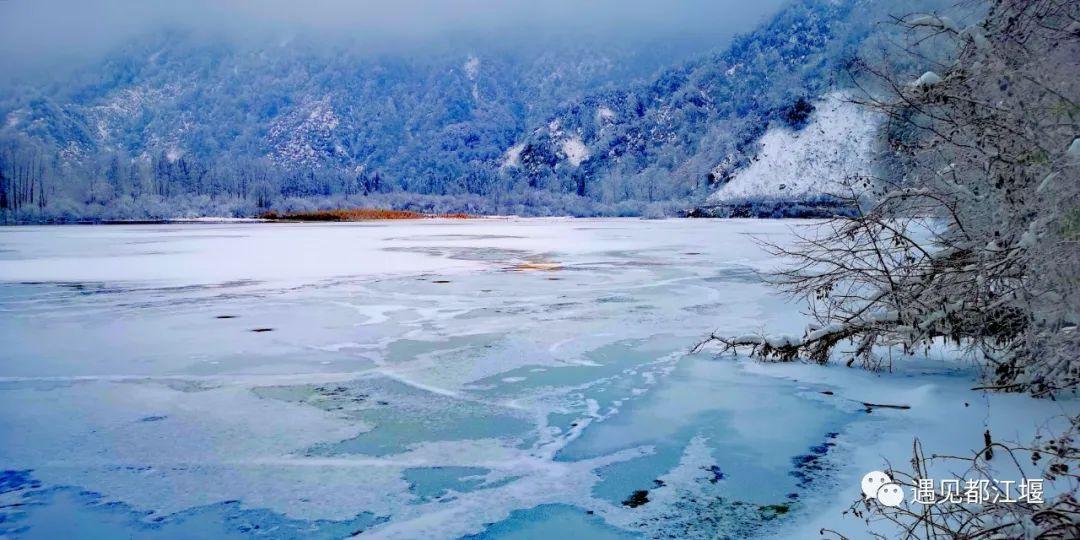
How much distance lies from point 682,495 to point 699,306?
7377mm

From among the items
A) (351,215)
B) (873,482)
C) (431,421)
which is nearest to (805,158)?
(351,215)

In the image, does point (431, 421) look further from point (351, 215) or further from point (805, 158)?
point (805, 158)

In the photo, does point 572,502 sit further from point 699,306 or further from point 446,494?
point 699,306

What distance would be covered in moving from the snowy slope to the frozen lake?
93584mm

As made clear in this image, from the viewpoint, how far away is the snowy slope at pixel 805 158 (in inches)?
4038

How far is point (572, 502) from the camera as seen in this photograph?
386cm

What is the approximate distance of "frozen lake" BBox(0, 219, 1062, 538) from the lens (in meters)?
3.71

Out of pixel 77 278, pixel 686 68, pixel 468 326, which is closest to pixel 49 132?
pixel 686 68

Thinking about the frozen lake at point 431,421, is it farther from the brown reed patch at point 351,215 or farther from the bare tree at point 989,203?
the brown reed patch at point 351,215

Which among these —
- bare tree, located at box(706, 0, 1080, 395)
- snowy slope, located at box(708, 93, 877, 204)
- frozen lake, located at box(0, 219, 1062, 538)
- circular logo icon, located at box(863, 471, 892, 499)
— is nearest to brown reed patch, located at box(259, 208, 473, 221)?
snowy slope, located at box(708, 93, 877, 204)

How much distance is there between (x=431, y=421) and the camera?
5.29 m

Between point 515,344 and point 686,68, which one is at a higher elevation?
point 686,68

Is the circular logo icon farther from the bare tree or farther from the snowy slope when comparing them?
the snowy slope

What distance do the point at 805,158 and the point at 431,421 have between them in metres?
114
